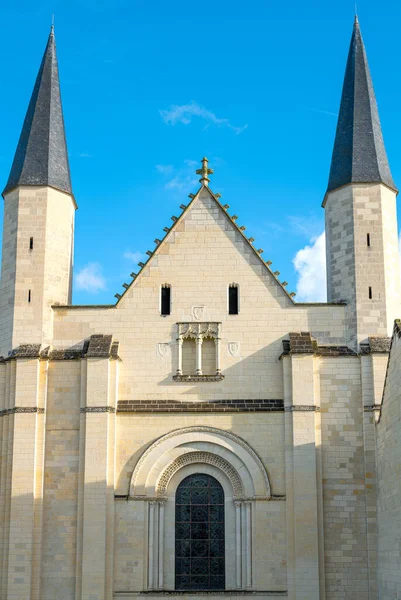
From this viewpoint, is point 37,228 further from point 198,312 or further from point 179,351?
point 179,351

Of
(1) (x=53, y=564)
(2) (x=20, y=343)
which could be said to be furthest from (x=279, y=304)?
(1) (x=53, y=564)

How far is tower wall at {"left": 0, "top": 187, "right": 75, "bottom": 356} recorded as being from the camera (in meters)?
27.3

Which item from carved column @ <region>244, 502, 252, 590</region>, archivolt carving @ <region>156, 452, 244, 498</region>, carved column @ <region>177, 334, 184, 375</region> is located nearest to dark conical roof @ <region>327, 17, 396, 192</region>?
carved column @ <region>177, 334, 184, 375</region>

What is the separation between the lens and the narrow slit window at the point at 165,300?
27.8 meters

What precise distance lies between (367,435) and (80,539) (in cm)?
880

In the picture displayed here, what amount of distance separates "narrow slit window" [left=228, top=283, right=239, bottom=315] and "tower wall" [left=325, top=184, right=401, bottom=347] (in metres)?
3.07

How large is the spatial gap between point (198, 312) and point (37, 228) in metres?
5.77

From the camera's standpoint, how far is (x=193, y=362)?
2731 centimetres

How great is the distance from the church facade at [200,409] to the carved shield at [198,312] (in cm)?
5

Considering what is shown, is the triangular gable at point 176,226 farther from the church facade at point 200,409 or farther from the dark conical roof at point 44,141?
the dark conical roof at point 44,141

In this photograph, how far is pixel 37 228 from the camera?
2814 cm

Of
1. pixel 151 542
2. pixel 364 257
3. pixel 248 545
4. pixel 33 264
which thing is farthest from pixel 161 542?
pixel 364 257

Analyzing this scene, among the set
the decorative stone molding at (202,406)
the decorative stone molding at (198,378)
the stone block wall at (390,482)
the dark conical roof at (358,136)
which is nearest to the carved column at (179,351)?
the decorative stone molding at (198,378)

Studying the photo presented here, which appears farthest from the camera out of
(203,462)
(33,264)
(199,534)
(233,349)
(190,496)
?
(33,264)
